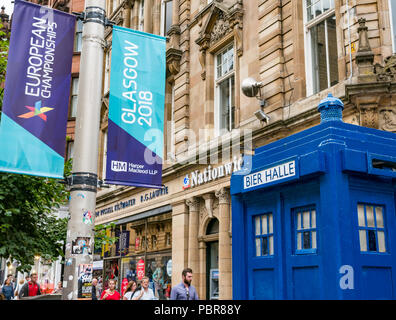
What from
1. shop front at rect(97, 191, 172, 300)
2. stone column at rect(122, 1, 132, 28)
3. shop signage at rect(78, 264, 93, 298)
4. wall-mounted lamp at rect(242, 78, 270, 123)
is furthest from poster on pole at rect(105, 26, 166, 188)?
stone column at rect(122, 1, 132, 28)

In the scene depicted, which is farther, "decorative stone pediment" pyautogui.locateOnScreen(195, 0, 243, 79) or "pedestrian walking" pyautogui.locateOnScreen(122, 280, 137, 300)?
"decorative stone pediment" pyautogui.locateOnScreen(195, 0, 243, 79)

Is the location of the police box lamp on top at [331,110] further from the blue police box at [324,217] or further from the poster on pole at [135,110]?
the poster on pole at [135,110]

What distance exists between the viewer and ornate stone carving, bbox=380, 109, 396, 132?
33.5 ft

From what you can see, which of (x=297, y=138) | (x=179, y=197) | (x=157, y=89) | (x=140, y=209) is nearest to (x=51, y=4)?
(x=140, y=209)

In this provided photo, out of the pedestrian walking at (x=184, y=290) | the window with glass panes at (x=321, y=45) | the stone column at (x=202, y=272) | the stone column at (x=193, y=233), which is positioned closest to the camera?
the pedestrian walking at (x=184, y=290)

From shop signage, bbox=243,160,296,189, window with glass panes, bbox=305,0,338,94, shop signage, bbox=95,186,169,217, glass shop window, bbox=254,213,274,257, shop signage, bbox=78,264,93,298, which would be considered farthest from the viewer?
shop signage, bbox=95,186,169,217

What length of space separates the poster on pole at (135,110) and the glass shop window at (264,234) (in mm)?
3372

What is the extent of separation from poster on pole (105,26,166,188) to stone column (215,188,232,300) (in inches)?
258

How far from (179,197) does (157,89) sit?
901cm

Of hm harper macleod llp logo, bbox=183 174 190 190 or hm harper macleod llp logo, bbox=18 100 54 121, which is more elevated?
hm harper macleod llp logo, bbox=183 174 190 190

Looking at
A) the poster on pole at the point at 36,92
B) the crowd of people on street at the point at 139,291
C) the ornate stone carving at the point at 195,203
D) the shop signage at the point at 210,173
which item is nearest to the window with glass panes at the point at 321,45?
the shop signage at the point at 210,173

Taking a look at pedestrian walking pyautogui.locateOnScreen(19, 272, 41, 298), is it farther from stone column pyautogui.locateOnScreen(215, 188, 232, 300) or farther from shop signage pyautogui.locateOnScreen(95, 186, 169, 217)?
stone column pyautogui.locateOnScreen(215, 188, 232, 300)

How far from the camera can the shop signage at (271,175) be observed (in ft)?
14.3
